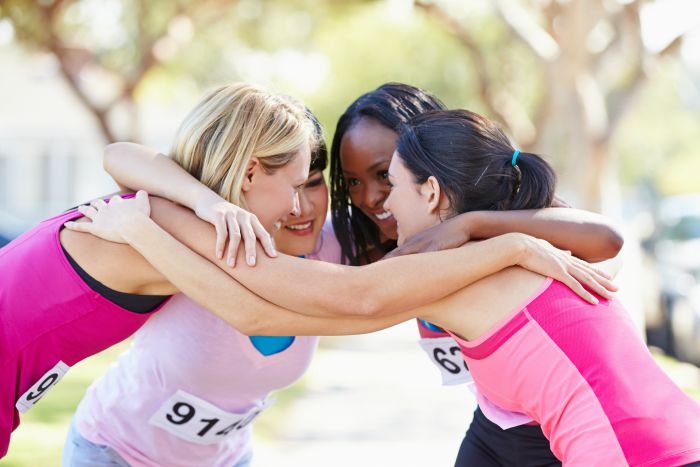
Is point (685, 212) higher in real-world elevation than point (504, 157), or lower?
lower

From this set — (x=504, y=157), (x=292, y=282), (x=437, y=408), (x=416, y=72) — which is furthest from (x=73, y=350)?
(x=416, y=72)

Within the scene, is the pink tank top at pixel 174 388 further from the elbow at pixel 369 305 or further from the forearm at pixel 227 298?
the elbow at pixel 369 305

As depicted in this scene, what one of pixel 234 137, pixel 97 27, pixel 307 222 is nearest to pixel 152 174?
pixel 234 137

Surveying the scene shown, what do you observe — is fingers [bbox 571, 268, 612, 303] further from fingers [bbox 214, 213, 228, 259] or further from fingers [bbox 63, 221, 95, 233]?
fingers [bbox 63, 221, 95, 233]

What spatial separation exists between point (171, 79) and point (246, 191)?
26.0 metres

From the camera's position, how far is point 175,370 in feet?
10.3

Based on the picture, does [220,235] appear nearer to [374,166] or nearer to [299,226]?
[299,226]

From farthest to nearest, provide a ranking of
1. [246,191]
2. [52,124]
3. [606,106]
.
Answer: [52,124]
[606,106]
[246,191]

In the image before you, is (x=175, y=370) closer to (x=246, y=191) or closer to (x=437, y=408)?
(x=246, y=191)

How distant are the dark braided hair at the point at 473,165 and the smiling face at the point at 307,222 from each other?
2.04ft

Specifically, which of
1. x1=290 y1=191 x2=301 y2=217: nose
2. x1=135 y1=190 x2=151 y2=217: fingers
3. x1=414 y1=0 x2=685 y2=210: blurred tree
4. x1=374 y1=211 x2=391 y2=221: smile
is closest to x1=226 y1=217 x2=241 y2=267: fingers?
x1=135 y1=190 x2=151 y2=217: fingers

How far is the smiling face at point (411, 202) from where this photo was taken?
112 inches

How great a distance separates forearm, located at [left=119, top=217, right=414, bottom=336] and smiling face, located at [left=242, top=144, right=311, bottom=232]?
0.47m

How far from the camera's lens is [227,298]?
8.45ft
